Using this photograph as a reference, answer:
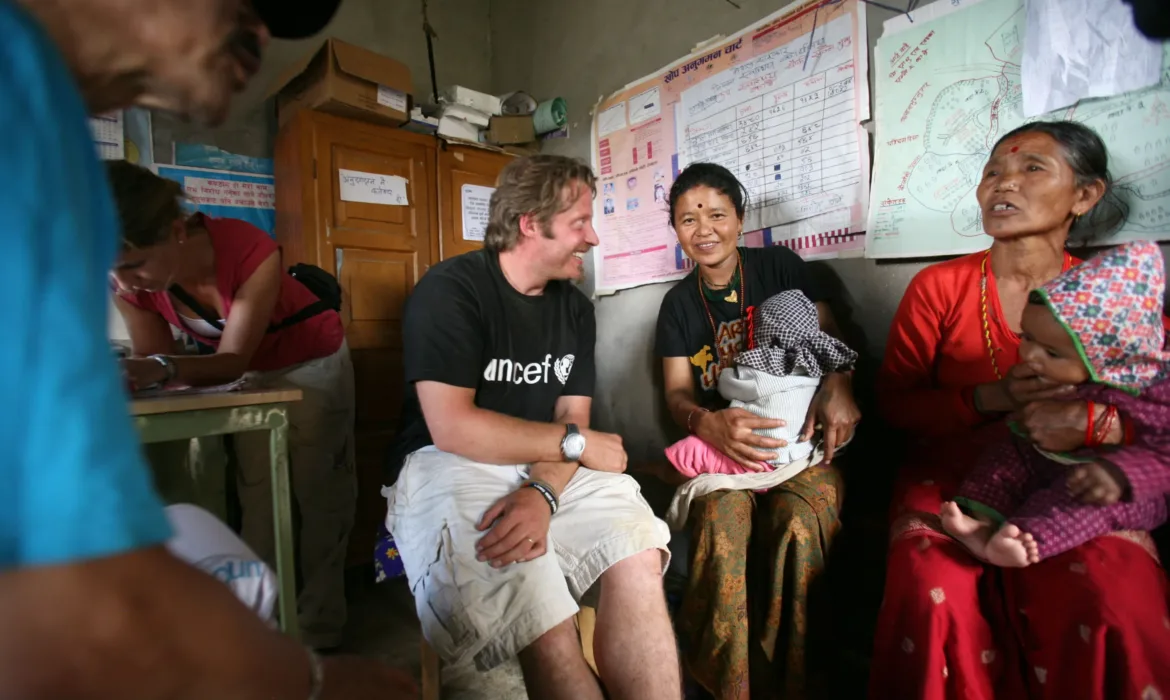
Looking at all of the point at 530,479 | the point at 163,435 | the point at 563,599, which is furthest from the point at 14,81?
the point at 530,479

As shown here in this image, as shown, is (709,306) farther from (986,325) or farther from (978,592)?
(978,592)

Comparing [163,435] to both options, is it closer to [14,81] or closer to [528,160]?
[14,81]

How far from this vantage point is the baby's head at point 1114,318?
100cm

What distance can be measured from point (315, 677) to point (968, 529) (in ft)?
3.73

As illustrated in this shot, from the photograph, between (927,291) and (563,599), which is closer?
(563,599)

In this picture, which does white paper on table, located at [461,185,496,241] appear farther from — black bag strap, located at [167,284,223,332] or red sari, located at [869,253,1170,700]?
red sari, located at [869,253,1170,700]

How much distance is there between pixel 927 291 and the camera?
1.44m

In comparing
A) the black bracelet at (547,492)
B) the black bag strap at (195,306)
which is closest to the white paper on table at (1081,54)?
the black bracelet at (547,492)

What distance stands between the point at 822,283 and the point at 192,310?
6.42 feet

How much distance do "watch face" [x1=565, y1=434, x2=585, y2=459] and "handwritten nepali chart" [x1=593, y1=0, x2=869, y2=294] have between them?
3.49ft

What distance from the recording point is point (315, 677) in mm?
474

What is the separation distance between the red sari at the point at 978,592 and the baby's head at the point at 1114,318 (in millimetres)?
291

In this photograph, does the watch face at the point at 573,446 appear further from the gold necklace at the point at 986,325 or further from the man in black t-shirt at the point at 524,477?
the gold necklace at the point at 986,325

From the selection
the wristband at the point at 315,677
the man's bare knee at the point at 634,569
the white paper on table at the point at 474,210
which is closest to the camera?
the wristband at the point at 315,677
